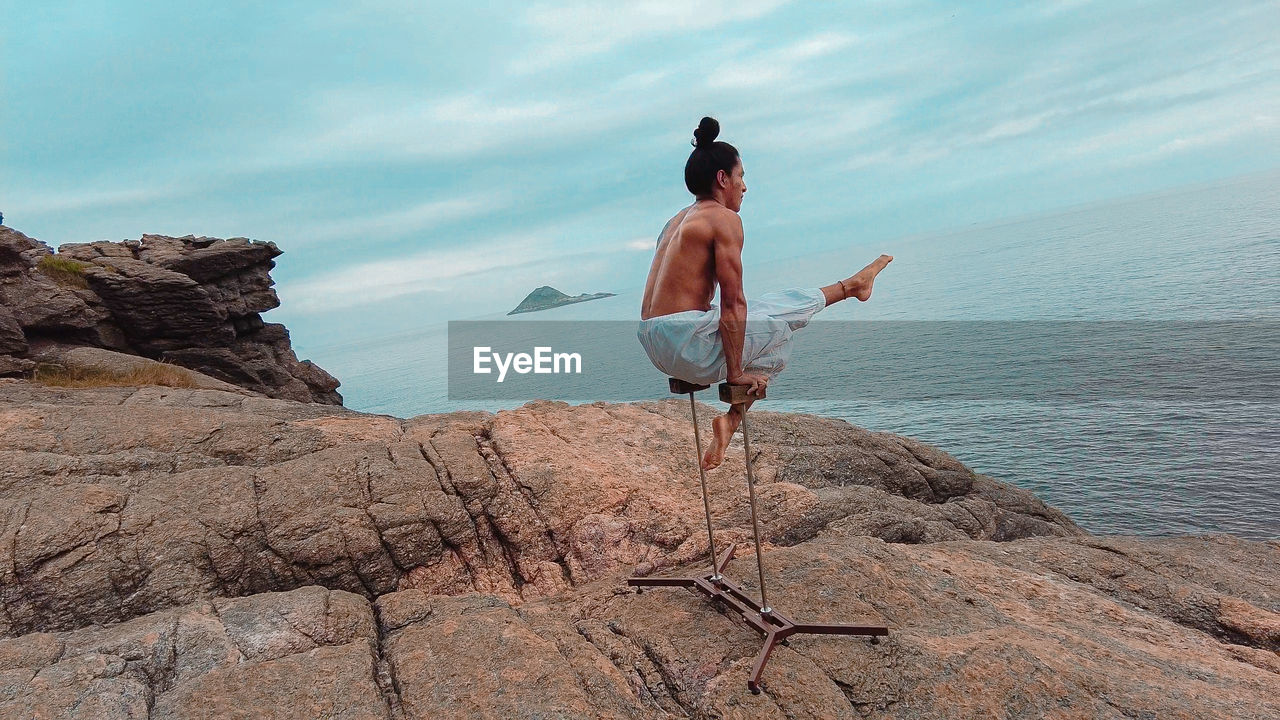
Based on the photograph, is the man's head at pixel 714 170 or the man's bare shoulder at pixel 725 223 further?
the man's head at pixel 714 170

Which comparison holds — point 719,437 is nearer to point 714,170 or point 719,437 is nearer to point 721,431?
point 721,431

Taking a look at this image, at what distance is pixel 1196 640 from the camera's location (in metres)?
6.91

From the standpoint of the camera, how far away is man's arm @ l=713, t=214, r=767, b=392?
18.9ft

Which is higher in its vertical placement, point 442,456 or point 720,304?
point 720,304

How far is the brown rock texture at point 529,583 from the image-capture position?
5.37 m

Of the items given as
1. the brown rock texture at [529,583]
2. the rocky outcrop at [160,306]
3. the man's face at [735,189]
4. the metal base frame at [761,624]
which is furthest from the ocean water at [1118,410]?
the rocky outcrop at [160,306]

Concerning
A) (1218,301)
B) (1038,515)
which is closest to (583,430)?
(1038,515)

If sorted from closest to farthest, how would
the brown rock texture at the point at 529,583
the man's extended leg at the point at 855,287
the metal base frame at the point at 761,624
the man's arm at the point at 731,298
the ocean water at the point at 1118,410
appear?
1. the brown rock texture at the point at 529,583
2. the metal base frame at the point at 761,624
3. the man's arm at the point at 731,298
4. the man's extended leg at the point at 855,287
5. the ocean water at the point at 1118,410

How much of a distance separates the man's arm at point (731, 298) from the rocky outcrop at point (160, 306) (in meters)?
17.5

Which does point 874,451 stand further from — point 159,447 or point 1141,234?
point 1141,234

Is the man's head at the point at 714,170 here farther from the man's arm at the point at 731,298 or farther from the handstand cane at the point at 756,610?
the handstand cane at the point at 756,610

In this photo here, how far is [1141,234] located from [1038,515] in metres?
171

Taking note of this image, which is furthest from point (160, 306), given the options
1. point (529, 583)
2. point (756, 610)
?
point (756, 610)

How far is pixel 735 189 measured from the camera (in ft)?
20.7
